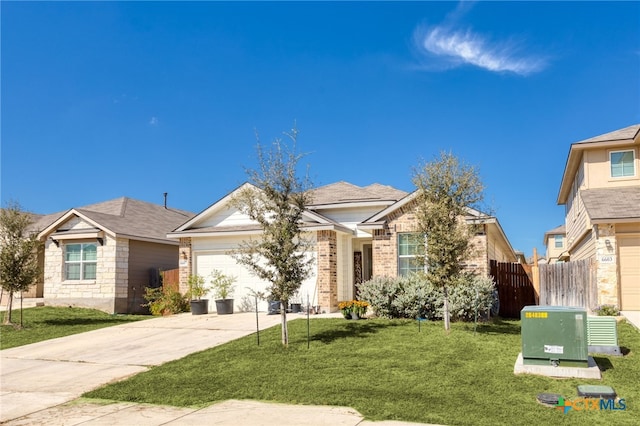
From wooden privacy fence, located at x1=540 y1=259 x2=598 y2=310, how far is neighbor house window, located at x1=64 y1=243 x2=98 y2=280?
17870mm

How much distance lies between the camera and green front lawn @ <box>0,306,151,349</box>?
50.1 ft

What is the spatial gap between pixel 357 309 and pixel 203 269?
7547 mm

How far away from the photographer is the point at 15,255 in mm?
17016

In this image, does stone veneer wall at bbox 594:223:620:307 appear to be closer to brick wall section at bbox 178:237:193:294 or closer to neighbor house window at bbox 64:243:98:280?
brick wall section at bbox 178:237:193:294

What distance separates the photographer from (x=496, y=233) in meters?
19.4

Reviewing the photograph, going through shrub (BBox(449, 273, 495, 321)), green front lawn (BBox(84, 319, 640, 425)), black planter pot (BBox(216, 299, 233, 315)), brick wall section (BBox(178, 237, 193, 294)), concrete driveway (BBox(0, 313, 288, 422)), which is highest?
brick wall section (BBox(178, 237, 193, 294))

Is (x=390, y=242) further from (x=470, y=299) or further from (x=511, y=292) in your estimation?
(x=511, y=292)

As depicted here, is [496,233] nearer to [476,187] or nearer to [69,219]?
[476,187]

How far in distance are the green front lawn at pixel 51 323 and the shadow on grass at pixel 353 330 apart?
8.13 m

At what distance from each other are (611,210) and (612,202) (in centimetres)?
107

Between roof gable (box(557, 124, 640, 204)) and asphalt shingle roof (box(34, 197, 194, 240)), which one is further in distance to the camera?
asphalt shingle roof (box(34, 197, 194, 240))

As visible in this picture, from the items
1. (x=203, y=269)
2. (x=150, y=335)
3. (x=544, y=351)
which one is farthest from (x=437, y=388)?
(x=203, y=269)

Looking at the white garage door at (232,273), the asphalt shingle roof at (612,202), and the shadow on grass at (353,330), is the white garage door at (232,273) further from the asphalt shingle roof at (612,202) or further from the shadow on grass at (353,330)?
the asphalt shingle roof at (612,202)

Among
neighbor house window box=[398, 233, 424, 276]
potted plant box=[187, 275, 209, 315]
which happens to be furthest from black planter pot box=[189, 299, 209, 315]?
neighbor house window box=[398, 233, 424, 276]
